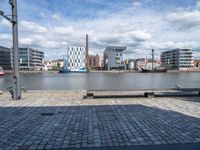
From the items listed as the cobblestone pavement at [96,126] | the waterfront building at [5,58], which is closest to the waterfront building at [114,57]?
the waterfront building at [5,58]

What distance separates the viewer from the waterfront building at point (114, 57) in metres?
158

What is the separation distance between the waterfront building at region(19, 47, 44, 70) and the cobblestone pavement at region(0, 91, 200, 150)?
141 metres

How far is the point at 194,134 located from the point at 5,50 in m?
157

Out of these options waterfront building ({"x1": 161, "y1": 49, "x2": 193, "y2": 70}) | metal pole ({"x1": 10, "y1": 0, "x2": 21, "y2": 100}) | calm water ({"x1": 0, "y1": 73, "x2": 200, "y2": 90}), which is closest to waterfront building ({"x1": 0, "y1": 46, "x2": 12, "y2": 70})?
calm water ({"x1": 0, "y1": 73, "x2": 200, "y2": 90})

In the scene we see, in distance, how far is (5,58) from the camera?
147375 millimetres

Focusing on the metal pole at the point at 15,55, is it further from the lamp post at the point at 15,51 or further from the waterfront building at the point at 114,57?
the waterfront building at the point at 114,57

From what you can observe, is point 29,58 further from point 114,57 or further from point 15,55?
point 15,55

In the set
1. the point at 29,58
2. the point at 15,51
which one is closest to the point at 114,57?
the point at 29,58

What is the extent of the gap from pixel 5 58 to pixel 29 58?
51.0ft

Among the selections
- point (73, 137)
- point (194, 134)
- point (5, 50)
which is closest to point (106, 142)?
point (73, 137)

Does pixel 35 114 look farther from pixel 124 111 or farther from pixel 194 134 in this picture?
pixel 194 134

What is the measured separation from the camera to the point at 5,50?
14738 cm

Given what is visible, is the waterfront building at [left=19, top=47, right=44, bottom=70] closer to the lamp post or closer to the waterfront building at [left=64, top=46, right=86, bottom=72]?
the waterfront building at [left=64, top=46, right=86, bottom=72]

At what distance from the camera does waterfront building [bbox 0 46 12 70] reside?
141 meters
